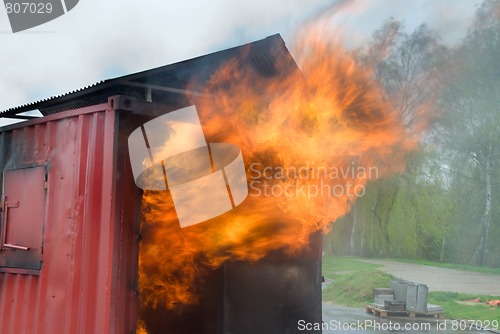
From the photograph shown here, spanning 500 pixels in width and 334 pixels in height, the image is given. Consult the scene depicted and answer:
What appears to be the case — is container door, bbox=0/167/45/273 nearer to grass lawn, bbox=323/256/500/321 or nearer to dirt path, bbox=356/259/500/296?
grass lawn, bbox=323/256/500/321

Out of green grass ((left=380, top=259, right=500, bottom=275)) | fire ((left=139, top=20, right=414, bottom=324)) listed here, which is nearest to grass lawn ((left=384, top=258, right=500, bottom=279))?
green grass ((left=380, top=259, right=500, bottom=275))

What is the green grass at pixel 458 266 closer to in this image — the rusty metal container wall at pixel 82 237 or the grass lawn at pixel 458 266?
the grass lawn at pixel 458 266

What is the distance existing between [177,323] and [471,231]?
25.4 meters

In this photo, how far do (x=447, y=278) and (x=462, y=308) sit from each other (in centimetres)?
744

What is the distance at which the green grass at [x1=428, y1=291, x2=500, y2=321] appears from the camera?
40.2ft

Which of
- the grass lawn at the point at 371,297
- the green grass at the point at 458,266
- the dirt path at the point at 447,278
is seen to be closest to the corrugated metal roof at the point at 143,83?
the grass lawn at the point at 371,297

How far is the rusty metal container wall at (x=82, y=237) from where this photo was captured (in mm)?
3711

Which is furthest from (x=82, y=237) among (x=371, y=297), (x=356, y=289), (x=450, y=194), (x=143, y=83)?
(x=450, y=194)

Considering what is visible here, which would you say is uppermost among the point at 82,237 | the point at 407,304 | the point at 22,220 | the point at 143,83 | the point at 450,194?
the point at 143,83

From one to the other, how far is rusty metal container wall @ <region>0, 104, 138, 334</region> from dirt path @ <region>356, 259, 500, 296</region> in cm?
1525

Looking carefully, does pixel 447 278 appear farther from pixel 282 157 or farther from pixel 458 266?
Answer: pixel 282 157

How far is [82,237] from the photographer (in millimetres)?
3932

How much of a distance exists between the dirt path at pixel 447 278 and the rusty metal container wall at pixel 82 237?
1525 centimetres

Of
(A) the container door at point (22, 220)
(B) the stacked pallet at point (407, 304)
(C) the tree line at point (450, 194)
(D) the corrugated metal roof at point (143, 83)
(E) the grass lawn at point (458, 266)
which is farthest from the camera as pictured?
(E) the grass lawn at point (458, 266)
